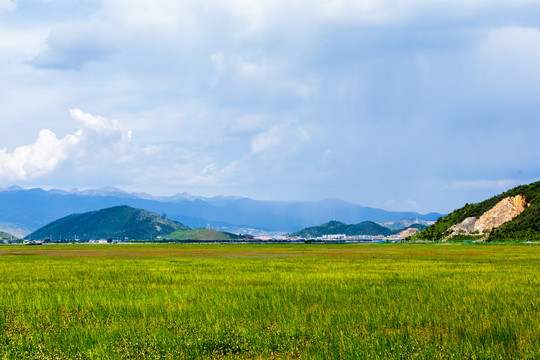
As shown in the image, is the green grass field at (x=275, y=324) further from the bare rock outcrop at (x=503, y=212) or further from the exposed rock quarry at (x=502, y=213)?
the bare rock outcrop at (x=503, y=212)

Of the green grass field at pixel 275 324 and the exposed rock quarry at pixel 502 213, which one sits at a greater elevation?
the exposed rock quarry at pixel 502 213

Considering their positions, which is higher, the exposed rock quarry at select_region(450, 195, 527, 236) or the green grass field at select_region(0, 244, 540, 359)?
the exposed rock quarry at select_region(450, 195, 527, 236)

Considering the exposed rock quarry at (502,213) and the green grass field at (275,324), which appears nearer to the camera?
the green grass field at (275,324)

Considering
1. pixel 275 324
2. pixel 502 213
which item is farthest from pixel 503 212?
pixel 275 324

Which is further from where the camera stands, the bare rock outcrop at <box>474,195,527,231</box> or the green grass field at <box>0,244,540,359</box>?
the bare rock outcrop at <box>474,195,527,231</box>

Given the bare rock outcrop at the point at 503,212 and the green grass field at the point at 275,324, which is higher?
the bare rock outcrop at the point at 503,212

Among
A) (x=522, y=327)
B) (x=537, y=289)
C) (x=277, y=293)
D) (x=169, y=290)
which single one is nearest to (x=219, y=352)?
(x=522, y=327)

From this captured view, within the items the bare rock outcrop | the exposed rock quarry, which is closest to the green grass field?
the exposed rock quarry

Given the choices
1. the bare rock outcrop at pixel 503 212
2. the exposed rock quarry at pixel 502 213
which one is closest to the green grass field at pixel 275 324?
the exposed rock quarry at pixel 502 213

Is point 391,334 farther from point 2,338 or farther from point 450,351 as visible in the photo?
point 2,338

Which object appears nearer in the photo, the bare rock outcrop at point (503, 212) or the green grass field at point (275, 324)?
the green grass field at point (275, 324)

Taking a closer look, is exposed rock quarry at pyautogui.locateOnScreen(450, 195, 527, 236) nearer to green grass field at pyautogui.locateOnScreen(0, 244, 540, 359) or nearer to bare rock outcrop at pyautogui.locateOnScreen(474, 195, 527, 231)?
bare rock outcrop at pyautogui.locateOnScreen(474, 195, 527, 231)

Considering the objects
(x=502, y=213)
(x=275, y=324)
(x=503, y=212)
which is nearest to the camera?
(x=275, y=324)

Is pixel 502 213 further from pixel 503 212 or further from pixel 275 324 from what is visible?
pixel 275 324
